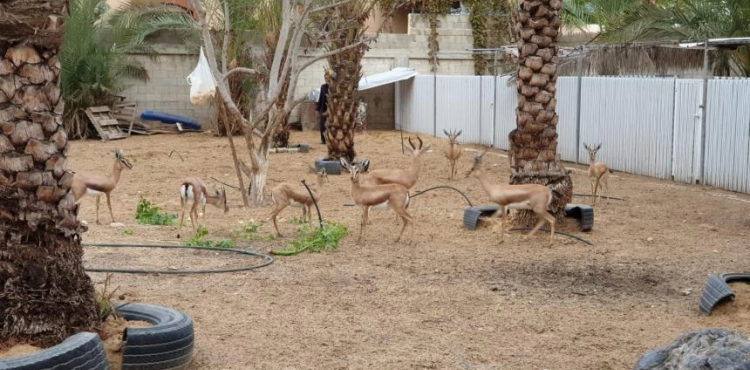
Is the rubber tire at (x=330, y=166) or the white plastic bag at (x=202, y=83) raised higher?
Result: the white plastic bag at (x=202, y=83)

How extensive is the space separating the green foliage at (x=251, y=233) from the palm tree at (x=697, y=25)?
37.6 ft

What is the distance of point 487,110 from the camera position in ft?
86.8

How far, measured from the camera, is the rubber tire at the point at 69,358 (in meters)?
5.12

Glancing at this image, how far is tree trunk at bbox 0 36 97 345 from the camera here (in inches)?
226

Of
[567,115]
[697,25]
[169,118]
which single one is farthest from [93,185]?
[169,118]

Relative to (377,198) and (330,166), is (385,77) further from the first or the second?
(377,198)

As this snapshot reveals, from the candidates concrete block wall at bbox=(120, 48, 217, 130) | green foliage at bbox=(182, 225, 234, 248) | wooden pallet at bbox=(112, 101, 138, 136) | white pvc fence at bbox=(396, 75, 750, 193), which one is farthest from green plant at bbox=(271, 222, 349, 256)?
concrete block wall at bbox=(120, 48, 217, 130)

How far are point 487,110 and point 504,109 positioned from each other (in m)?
1.20

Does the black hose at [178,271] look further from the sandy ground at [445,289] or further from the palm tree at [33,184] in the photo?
the palm tree at [33,184]

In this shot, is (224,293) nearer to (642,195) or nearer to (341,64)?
(642,195)

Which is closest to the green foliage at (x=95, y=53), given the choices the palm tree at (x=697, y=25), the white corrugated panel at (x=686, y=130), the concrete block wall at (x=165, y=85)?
the concrete block wall at (x=165, y=85)

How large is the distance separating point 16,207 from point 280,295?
3.23 metres

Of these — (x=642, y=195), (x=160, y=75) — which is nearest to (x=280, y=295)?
(x=642, y=195)

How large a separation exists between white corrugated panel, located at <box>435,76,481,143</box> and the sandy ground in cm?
1243
